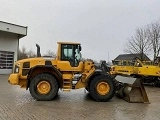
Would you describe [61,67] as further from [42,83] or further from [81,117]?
→ [81,117]

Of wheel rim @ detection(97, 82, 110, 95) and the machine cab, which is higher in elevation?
the machine cab

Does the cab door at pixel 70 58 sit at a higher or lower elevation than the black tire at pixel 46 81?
higher

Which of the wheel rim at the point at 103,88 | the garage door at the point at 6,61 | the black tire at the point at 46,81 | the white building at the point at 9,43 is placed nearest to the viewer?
the black tire at the point at 46,81

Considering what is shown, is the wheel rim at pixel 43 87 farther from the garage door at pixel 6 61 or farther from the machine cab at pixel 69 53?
the garage door at pixel 6 61

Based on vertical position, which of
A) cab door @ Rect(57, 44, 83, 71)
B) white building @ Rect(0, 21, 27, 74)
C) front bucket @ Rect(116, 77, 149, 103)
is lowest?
front bucket @ Rect(116, 77, 149, 103)

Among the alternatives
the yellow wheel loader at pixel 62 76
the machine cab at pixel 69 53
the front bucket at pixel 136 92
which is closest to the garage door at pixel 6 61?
the yellow wheel loader at pixel 62 76

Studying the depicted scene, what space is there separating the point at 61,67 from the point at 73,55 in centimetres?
79

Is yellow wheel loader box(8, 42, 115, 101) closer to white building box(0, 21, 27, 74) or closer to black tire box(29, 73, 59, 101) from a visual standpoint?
black tire box(29, 73, 59, 101)

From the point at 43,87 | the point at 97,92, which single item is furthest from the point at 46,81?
the point at 97,92

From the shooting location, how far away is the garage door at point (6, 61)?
106ft

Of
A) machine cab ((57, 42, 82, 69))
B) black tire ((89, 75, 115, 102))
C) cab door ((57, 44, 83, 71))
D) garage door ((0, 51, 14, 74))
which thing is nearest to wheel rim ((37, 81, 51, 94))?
cab door ((57, 44, 83, 71))

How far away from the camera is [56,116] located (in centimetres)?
864

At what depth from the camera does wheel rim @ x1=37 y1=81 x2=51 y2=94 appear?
1208 centimetres

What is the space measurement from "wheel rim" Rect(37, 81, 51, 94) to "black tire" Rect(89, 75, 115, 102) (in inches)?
72.3
